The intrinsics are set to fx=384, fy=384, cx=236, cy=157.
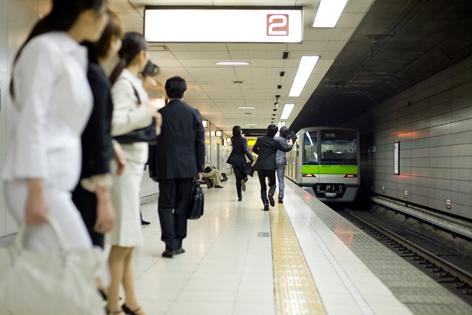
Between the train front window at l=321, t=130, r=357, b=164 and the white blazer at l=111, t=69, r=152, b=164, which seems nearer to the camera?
the white blazer at l=111, t=69, r=152, b=164

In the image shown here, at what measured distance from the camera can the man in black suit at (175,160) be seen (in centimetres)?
373

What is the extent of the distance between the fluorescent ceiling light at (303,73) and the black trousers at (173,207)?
5.77 metres

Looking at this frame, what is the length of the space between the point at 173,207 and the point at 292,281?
145 cm

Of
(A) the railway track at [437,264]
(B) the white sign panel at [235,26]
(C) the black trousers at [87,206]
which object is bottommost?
(A) the railway track at [437,264]

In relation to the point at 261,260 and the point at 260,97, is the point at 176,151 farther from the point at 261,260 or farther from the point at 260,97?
the point at 260,97

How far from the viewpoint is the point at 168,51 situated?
791 cm

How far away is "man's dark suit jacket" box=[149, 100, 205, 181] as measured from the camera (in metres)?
3.71

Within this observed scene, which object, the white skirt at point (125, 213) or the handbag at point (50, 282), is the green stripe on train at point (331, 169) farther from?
the handbag at point (50, 282)

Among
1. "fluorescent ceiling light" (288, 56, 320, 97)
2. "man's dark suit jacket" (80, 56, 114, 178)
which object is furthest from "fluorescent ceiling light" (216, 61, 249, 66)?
"man's dark suit jacket" (80, 56, 114, 178)

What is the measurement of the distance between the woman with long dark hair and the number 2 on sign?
4398 millimetres

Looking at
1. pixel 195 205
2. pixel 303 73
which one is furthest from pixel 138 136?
pixel 303 73

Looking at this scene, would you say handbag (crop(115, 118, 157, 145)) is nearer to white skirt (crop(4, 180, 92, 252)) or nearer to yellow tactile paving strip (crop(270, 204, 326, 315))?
white skirt (crop(4, 180, 92, 252))

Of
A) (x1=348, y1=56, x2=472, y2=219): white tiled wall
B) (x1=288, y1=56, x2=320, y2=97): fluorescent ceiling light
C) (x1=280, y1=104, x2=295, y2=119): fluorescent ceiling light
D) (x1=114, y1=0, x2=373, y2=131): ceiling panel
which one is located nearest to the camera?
(x1=114, y1=0, x2=373, y2=131): ceiling panel

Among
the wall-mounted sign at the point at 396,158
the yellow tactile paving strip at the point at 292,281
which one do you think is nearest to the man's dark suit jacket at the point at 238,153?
the yellow tactile paving strip at the point at 292,281
